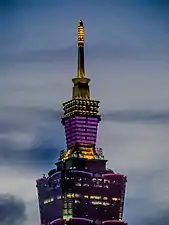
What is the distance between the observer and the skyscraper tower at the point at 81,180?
526 ft

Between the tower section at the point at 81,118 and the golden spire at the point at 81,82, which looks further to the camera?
the golden spire at the point at 81,82

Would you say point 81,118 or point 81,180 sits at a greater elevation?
point 81,118

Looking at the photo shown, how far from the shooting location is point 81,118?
164750mm

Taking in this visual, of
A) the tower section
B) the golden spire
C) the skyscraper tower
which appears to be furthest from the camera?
the golden spire

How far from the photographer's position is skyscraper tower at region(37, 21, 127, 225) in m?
160

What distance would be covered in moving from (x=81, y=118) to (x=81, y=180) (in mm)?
10114

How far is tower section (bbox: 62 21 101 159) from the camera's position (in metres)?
165

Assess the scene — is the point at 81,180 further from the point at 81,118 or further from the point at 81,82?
the point at 81,82

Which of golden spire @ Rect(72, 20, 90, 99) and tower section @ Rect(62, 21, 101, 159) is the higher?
golden spire @ Rect(72, 20, 90, 99)

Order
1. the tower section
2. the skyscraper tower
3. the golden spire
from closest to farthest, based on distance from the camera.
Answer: the skyscraper tower → the tower section → the golden spire

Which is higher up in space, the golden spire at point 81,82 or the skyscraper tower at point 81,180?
the golden spire at point 81,82

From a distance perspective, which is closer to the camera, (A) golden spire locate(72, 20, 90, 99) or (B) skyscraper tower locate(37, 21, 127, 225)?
(B) skyscraper tower locate(37, 21, 127, 225)

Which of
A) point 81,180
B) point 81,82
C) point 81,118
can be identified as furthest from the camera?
point 81,82

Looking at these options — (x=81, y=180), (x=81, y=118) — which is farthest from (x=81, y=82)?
(x=81, y=180)
